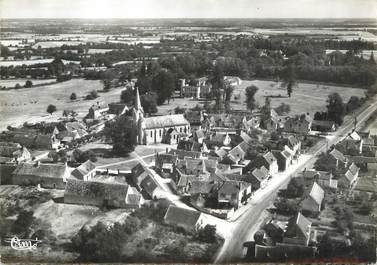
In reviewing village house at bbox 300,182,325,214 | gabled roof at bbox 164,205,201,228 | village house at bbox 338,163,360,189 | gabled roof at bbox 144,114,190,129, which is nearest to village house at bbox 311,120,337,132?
gabled roof at bbox 144,114,190,129

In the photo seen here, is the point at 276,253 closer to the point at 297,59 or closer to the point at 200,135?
the point at 200,135

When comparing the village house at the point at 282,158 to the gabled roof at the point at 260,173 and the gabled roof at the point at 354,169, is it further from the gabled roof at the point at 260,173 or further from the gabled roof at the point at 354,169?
the gabled roof at the point at 354,169

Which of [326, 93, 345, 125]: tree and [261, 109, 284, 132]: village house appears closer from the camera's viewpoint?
[326, 93, 345, 125]: tree

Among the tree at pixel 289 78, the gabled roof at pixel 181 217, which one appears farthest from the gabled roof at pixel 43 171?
the tree at pixel 289 78

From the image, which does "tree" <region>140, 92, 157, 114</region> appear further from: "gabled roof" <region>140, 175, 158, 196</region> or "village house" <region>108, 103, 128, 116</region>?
"gabled roof" <region>140, 175, 158, 196</region>

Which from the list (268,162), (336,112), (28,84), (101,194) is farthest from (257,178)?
(28,84)

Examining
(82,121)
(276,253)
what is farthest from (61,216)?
(82,121)
